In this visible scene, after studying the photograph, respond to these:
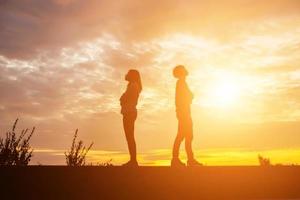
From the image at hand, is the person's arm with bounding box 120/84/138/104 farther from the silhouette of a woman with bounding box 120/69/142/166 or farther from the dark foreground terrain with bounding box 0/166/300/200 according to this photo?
the dark foreground terrain with bounding box 0/166/300/200

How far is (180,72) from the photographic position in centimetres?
1025

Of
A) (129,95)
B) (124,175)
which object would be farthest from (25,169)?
(129,95)

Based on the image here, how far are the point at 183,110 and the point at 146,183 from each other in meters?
2.74

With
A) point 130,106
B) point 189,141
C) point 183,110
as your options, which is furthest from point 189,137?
point 130,106

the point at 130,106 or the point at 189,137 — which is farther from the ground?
the point at 130,106

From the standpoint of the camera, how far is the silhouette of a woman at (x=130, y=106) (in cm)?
976

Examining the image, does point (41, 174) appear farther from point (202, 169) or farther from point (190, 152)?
point (190, 152)

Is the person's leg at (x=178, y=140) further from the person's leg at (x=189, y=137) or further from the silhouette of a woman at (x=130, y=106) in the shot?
the silhouette of a woman at (x=130, y=106)

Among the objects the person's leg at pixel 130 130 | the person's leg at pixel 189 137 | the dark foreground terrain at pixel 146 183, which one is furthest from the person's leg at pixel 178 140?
the dark foreground terrain at pixel 146 183

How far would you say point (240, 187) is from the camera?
871cm

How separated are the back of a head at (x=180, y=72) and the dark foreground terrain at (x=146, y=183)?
2.51 metres

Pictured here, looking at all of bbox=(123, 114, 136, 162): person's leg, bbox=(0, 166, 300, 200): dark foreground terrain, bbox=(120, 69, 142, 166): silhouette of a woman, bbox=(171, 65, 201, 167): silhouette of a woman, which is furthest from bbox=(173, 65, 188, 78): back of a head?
bbox=(0, 166, 300, 200): dark foreground terrain

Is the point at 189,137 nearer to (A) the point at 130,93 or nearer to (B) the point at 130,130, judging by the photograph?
(B) the point at 130,130

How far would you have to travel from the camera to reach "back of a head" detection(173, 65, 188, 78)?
33.6ft
